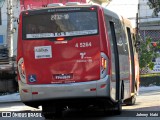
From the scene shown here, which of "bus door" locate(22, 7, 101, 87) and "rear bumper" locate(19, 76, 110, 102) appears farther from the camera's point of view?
"bus door" locate(22, 7, 101, 87)

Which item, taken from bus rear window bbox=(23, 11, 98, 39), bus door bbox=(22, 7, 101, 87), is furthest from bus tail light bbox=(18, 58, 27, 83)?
bus rear window bbox=(23, 11, 98, 39)

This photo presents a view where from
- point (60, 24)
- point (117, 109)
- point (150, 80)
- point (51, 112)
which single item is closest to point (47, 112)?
point (51, 112)

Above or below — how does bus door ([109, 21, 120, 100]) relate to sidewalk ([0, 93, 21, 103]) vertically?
above

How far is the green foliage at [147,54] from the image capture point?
28438 millimetres

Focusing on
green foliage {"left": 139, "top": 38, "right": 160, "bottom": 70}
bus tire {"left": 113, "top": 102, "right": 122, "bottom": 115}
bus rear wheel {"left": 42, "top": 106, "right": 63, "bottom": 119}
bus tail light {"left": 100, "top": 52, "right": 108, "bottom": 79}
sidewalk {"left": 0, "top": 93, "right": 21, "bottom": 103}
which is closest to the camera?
bus tail light {"left": 100, "top": 52, "right": 108, "bottom": 79}

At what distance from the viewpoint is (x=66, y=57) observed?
39.4 ft

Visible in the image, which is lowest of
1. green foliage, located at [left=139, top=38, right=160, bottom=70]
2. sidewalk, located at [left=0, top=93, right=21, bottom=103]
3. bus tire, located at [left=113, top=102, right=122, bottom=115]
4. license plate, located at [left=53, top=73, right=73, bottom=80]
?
sidewalk, located at [left=0, top=93, right=21, bottom=103]

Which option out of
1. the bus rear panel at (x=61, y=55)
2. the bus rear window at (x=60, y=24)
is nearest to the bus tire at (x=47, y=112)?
the bus rear panel at (x=61, y=55)

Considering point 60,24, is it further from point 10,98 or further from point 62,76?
point 10,98

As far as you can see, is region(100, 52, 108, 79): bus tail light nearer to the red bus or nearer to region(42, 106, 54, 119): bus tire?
the red bus

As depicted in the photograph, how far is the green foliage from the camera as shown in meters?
28.4

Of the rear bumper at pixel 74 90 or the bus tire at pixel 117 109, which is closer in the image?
the rear bumper at pixel 74 90

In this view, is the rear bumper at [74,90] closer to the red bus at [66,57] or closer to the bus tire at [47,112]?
the red bus at [66,57]

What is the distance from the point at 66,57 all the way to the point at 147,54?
17174 mm
